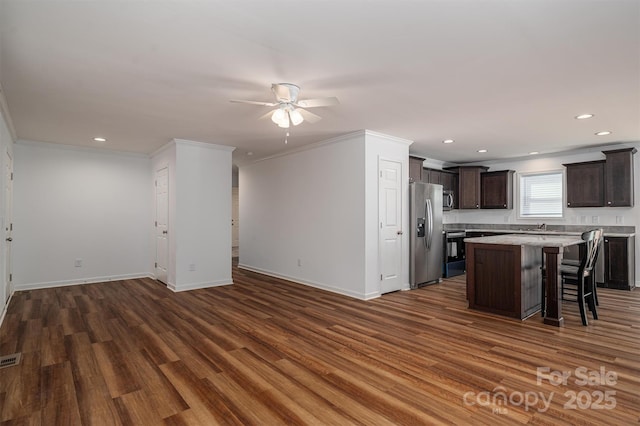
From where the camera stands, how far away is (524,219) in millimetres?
7199

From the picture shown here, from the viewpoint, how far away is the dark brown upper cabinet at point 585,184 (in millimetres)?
6066

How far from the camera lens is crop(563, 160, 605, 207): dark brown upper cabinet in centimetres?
607

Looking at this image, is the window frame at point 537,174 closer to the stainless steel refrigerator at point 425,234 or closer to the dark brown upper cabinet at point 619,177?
the dark brown upper cabinet at point 619,177

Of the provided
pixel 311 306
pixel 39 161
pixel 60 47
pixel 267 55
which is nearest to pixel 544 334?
pixel 311 306

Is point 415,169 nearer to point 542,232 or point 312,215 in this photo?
point 312,215

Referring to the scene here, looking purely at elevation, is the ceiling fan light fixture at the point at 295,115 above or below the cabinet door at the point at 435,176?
above

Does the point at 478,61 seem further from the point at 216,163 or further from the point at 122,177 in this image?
the point at 122,177

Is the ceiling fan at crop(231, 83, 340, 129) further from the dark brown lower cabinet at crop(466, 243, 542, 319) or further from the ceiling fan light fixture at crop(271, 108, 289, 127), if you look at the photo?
the dark brown lower cabinet at crop(466, 243, 542, 319)

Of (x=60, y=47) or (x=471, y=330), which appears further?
(x=471, y=330)

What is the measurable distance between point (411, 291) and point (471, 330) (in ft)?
6.12

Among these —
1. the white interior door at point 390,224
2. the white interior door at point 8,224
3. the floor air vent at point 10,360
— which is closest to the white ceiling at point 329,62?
the white interior door at point 8,224

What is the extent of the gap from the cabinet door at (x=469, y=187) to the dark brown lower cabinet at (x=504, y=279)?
3.24 m

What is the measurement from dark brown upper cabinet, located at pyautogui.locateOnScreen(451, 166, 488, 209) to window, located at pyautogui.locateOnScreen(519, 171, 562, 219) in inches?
34.3

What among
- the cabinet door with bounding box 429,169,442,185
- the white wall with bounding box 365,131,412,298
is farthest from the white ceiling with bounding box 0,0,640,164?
the cabinet door with bounding box 429,169,442,185
